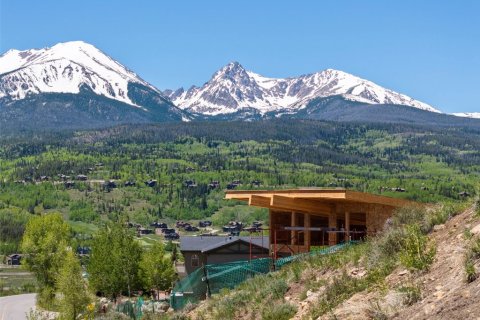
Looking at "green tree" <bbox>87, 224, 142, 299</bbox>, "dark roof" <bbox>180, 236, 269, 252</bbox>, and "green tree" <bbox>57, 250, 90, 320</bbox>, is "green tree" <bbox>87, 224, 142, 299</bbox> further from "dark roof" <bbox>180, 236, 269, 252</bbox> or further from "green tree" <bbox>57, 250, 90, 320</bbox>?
"green tree" <bbox>57, 250, 90, 320</bbox>

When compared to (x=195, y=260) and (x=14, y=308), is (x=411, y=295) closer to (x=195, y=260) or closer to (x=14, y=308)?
(x=195, y=260)

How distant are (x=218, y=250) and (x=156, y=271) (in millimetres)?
5427

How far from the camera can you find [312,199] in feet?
107

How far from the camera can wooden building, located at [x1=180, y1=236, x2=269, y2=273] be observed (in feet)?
192

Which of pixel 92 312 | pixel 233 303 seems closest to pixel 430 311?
pixel 233 303

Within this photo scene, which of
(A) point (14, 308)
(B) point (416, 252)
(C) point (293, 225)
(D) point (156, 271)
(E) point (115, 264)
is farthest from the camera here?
(A) point (14, 308)

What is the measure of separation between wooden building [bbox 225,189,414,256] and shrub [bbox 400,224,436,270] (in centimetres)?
1105

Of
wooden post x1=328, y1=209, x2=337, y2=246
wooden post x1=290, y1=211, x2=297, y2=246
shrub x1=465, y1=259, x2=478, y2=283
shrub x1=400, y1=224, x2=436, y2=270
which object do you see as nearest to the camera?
shrub x1=465, y1=259, x2=478, y2=283

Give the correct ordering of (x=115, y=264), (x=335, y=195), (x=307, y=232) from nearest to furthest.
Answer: (x=335, y=195), (x=307, y=232), (x=115, y=264)

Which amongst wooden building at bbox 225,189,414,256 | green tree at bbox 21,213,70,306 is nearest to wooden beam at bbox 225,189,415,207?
wooden building at bbox 225,189,414,256

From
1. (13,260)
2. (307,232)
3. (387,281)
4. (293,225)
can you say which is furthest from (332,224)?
(13,260)

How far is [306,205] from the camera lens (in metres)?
33.1

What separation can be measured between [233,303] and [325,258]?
297 centimetres

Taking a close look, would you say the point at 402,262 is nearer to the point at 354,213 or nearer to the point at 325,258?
the point at 325,258
